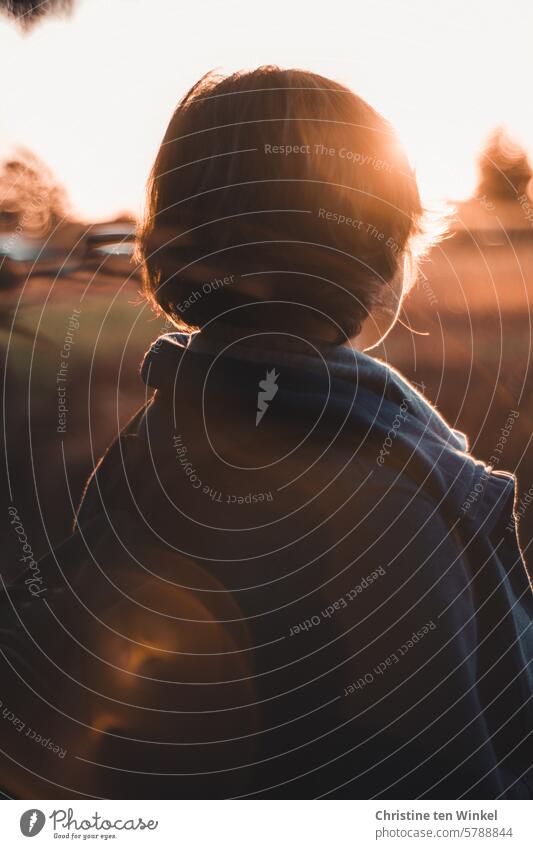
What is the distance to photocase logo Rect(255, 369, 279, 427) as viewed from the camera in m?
0.47

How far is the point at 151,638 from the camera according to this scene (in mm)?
567

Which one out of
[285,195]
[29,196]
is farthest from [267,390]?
[29,196]

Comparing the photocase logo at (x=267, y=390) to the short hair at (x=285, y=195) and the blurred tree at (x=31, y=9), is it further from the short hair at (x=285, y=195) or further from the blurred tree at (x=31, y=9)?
the blurred tree at (x=31, y=9)

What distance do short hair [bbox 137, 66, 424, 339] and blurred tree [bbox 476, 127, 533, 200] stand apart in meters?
0.23

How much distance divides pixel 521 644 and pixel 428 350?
0.33 meters

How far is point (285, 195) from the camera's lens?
18.3 inches

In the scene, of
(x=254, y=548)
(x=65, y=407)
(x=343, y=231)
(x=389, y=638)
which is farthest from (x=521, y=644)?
(x=65, y=407)

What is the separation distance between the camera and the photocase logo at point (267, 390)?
47 cm

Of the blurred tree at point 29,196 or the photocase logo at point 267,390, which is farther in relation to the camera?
the blurred tree at point 29,196
